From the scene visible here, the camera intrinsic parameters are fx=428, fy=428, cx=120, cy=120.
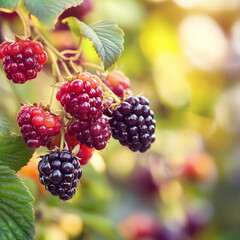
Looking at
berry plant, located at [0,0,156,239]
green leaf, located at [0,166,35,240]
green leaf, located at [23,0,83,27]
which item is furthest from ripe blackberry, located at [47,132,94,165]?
green leaf, located at [23,0,83,27]

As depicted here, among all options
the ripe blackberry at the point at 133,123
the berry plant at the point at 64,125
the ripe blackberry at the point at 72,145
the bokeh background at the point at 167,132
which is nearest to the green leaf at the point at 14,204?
the berry plant at the point at 64,125

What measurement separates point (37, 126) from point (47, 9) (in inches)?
9.2

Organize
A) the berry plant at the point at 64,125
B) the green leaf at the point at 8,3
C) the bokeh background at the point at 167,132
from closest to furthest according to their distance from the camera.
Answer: the green leaf at the point at 8,3
the berry plant at the point at 64,125
the bokeh background at the point at 167,132

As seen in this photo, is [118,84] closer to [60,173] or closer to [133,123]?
[133,123]

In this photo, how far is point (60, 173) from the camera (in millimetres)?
832

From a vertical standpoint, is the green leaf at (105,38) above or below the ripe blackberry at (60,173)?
above

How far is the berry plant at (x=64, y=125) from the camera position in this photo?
82 cm

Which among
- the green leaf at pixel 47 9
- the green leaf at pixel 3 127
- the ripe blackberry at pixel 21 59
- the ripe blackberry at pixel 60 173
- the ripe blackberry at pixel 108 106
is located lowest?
the ripe blackberry at pixel 60 173

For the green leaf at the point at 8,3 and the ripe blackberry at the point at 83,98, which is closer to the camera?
the green leaf at the point at 8,3

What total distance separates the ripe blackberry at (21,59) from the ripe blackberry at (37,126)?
71 mm

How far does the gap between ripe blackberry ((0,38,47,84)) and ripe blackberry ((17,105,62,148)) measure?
0.07m

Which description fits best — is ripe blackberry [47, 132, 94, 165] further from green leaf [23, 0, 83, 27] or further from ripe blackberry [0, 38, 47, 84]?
green leaf [23, 0, 83, 27]

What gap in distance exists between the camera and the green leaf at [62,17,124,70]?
32.8 inches

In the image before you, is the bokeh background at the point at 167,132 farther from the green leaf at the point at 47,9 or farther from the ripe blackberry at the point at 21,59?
the green leaf at the point at 47,9
